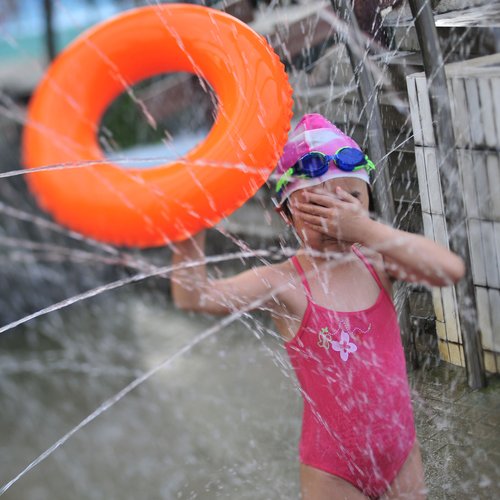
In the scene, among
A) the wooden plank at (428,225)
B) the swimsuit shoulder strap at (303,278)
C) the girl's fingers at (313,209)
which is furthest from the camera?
the wooden plank at (428,225)

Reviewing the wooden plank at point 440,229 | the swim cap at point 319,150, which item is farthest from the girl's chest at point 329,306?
the wooden plank at point 440,229

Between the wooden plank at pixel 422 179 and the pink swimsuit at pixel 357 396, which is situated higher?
the wooden plank at pixel 422 179

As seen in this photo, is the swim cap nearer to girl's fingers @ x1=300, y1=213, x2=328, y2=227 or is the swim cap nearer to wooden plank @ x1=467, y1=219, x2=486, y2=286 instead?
girl's fingers @ x1=300, y1=213, x2=328, y2=227

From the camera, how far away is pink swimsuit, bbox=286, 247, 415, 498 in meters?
2.11

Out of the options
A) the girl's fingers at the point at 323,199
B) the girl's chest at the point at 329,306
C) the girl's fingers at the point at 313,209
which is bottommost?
the girl's chest at the point at 329,306

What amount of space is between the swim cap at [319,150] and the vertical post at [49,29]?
5825 millimetres

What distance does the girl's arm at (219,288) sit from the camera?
2.18 meters

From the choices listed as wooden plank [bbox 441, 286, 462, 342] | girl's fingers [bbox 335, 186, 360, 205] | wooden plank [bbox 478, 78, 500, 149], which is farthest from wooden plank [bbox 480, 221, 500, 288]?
girl's fingers [bbox 335, 186, 360, 205]

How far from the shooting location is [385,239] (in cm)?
200

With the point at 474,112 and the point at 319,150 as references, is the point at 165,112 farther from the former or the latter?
the point at 319,150

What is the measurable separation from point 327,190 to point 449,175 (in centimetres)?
57

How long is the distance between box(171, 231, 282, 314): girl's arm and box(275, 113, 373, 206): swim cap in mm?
213

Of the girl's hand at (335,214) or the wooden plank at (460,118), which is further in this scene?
the wooden plank at (460,118)

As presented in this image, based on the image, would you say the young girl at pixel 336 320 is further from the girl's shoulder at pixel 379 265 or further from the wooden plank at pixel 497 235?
the wooden plank at pixel 497 235
